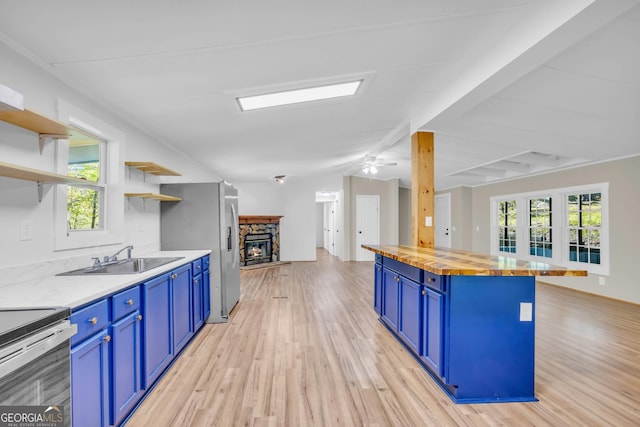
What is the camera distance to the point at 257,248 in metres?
7.62

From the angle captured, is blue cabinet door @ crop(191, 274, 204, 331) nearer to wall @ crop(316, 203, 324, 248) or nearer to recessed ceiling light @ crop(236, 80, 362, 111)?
recessed ceiling light @ crop(236, 80, 362, 111)

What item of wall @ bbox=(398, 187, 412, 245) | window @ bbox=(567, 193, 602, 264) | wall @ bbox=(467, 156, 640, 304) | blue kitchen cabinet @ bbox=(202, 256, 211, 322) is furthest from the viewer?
wall @ bbox=(398, 187, 412, 245)

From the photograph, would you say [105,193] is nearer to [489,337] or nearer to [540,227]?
[489,337]

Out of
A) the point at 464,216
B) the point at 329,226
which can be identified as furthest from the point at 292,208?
the point at 464,216

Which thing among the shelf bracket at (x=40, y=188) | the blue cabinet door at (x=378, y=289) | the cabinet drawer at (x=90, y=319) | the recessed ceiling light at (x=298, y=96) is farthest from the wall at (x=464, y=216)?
the shelf bracket at (x=40, y=188)

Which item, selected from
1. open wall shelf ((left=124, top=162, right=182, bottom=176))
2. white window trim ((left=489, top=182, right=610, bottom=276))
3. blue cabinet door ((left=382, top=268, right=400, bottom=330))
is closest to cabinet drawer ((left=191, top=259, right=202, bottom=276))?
open wall shelf ((left=124, top=162, right=182, bottom=176))

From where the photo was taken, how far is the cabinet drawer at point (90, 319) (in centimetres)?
133

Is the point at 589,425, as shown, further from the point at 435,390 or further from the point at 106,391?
the point at 106,391

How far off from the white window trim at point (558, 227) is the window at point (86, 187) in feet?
22.8

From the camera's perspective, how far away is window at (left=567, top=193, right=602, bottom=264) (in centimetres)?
484

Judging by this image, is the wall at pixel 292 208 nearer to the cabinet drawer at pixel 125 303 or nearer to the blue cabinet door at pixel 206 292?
the blue cabinet door at pixel 206 292

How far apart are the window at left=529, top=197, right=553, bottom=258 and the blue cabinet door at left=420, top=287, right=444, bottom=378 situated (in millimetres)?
4984

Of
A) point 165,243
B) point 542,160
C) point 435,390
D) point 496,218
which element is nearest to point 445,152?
point 542,160

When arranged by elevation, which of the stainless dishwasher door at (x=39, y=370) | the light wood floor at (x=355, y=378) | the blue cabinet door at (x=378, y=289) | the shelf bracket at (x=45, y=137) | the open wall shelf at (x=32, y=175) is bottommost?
the light wood floor at (x=355, y=378)
